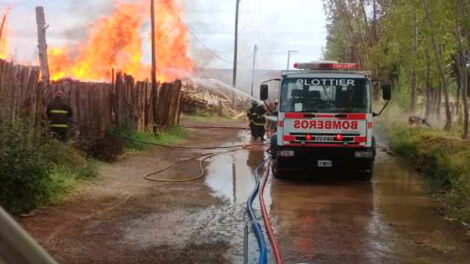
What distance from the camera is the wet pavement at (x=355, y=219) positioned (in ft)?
20.3

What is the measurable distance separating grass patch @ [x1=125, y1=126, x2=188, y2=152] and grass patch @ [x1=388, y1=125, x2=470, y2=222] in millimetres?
7635

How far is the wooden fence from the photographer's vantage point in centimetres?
1015

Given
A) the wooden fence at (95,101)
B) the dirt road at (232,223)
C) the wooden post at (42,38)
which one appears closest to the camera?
the dirt road at (232,223)

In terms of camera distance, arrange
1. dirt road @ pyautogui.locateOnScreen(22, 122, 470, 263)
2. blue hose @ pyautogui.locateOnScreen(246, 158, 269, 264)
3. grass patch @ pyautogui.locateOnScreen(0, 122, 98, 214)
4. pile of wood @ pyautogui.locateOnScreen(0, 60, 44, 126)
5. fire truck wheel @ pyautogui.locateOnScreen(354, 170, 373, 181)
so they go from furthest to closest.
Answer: fire truck wheel @ pyautogui.locateOnScreen(354, 170, 373, 181), pile of wood @ pyautogui.locateOnScreen(0, 60, 44, 126), grass patch @ pyautogui.locateOnScreen(0, 122, 98, 214), dirt road @ pyautogui.locateOnScreen(22, 122, 470, 263), blue hose @ pyautogui.locateOnScreen(246, 158, 269, 264)

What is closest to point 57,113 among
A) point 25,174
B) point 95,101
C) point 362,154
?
point 95,101

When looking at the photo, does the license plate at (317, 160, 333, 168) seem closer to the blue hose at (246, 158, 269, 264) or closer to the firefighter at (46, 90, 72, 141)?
the blue hose at (246, 158, 269, 264)

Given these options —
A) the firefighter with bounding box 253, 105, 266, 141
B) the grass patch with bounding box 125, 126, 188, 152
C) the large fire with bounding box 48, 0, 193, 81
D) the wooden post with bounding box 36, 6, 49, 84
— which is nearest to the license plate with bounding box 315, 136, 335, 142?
the grass patch with bounding box 125, 126, 188, 152

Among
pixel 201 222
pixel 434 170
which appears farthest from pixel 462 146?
pixel 201 222

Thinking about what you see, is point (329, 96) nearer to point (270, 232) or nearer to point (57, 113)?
point (270, 232)

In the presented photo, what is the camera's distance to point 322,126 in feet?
37.2

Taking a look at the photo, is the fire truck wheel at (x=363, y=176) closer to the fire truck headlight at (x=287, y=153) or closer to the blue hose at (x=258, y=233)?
the fire truck headlight at (x=287, y=153)

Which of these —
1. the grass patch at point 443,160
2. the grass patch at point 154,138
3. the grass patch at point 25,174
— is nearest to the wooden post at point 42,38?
the grass patch at point 154,138

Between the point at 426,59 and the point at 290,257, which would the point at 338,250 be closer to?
the point at 290,257

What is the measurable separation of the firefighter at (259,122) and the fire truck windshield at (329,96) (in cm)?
915
